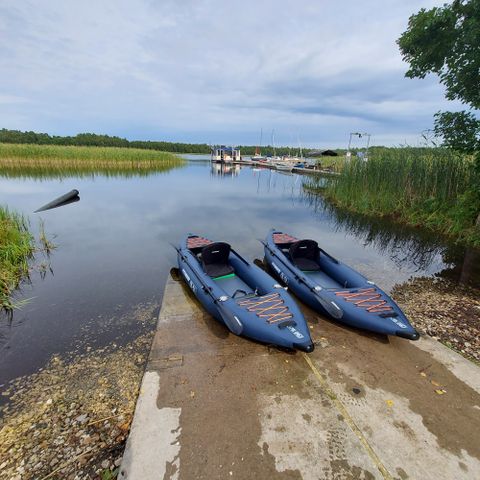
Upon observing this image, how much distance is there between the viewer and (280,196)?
21844mm

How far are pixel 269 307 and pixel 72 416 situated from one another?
118 inches

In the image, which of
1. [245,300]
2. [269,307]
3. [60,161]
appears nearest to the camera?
[269,307]

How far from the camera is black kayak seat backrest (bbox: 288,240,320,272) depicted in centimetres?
687

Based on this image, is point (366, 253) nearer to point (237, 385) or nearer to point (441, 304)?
point (441, 304)

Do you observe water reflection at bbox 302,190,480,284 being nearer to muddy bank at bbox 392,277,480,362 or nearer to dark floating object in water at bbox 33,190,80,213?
muddy bank at bbox 392,277,480,362

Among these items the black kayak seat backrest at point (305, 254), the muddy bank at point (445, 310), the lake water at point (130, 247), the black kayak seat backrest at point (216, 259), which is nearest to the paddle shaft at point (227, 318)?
the black kayak seat backrest at point (216, 259)

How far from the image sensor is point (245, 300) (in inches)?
188

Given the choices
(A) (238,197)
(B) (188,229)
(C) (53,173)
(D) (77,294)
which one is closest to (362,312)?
(D) (77,294)

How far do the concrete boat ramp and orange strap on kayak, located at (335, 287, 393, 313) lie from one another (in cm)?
54

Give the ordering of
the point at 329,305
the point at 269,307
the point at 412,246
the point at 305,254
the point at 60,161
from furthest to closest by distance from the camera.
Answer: the point at 60,161 < the point at 412,246 < the point at 305,254 < the point at 329,305 < the point at 269,307

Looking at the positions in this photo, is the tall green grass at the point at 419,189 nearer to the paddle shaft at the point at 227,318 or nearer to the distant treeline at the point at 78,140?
the paddle shaft at the point at 227,318

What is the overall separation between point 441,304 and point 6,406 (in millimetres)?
7962

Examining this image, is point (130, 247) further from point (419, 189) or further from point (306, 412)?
point (419, 189)

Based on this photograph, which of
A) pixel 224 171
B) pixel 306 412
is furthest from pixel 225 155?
pixel 306 412
